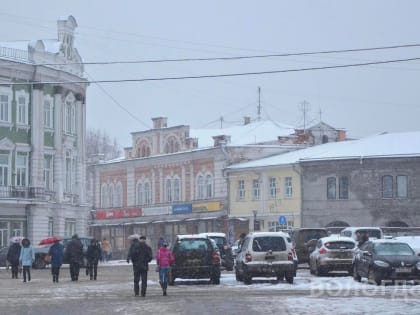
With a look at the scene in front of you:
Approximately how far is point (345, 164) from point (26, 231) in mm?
21187

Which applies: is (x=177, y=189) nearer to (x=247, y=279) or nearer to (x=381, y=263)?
(x=247, y=279)

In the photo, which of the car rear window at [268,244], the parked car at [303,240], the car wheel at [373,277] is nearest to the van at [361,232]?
the parked car at [303,240]

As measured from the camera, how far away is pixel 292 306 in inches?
903

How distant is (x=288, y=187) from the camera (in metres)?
71.9

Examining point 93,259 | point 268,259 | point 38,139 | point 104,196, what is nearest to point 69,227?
point 38,139

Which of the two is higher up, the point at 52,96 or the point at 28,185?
the point at 52,96

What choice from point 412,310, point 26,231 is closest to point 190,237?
point 412,310

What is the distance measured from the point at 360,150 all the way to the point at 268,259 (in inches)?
1422

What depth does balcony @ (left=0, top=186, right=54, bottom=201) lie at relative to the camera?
2473 inches

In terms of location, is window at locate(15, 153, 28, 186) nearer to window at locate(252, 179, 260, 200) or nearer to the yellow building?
the yellow building

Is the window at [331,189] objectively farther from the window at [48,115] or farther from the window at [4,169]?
the window at [4,169]

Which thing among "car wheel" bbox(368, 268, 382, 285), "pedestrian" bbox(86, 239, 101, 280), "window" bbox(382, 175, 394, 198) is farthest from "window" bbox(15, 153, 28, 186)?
"car wheel" bbox(368, 268, 382, 285)

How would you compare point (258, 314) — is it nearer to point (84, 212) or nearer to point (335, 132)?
point (84, 212)

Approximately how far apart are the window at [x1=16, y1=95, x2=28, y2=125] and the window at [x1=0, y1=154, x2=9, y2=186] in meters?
2.41
